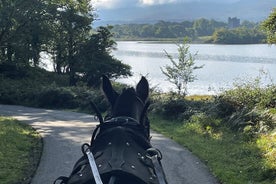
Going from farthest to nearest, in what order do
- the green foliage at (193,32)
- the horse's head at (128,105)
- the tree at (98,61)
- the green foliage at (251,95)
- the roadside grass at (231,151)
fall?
1. the green foliage at (193,32)
2. the tree at (98,61)
3. the green foliage at (251,95)
4. the roadside grass at (231,151)
5. the horse's head at (128,105)

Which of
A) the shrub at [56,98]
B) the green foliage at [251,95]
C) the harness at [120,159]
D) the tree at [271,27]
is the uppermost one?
the tree at [271,27]

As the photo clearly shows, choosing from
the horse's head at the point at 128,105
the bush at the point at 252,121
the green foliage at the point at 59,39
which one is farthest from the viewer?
the green foliage at the point at 59,39

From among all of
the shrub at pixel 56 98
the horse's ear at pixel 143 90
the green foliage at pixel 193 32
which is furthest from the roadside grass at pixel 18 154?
the green foliage at pixel 193 32

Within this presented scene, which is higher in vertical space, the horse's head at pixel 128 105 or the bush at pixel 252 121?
the horse's head at pixel 128 105

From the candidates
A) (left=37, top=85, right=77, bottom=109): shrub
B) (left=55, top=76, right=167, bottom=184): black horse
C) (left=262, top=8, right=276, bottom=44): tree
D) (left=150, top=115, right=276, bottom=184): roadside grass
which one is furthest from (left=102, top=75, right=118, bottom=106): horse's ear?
(left=37, top=85, right=77, bottom=109): shrub

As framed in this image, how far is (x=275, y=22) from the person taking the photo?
17375 millimetres

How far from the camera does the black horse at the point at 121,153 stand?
8.40ft

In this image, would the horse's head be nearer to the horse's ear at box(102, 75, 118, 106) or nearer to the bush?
the horse's ear at box(102, 75, 118, 106)

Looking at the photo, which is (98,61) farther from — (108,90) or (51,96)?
(108,90)

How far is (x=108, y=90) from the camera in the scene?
3.81 m

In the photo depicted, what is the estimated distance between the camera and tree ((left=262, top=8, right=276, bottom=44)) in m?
17.4

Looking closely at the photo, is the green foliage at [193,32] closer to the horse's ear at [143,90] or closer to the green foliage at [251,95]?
the green foliage at [251,95]

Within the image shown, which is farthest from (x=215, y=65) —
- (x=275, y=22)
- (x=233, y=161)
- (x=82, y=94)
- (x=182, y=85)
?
(x=233, y=161)

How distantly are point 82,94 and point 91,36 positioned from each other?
1704 cm
